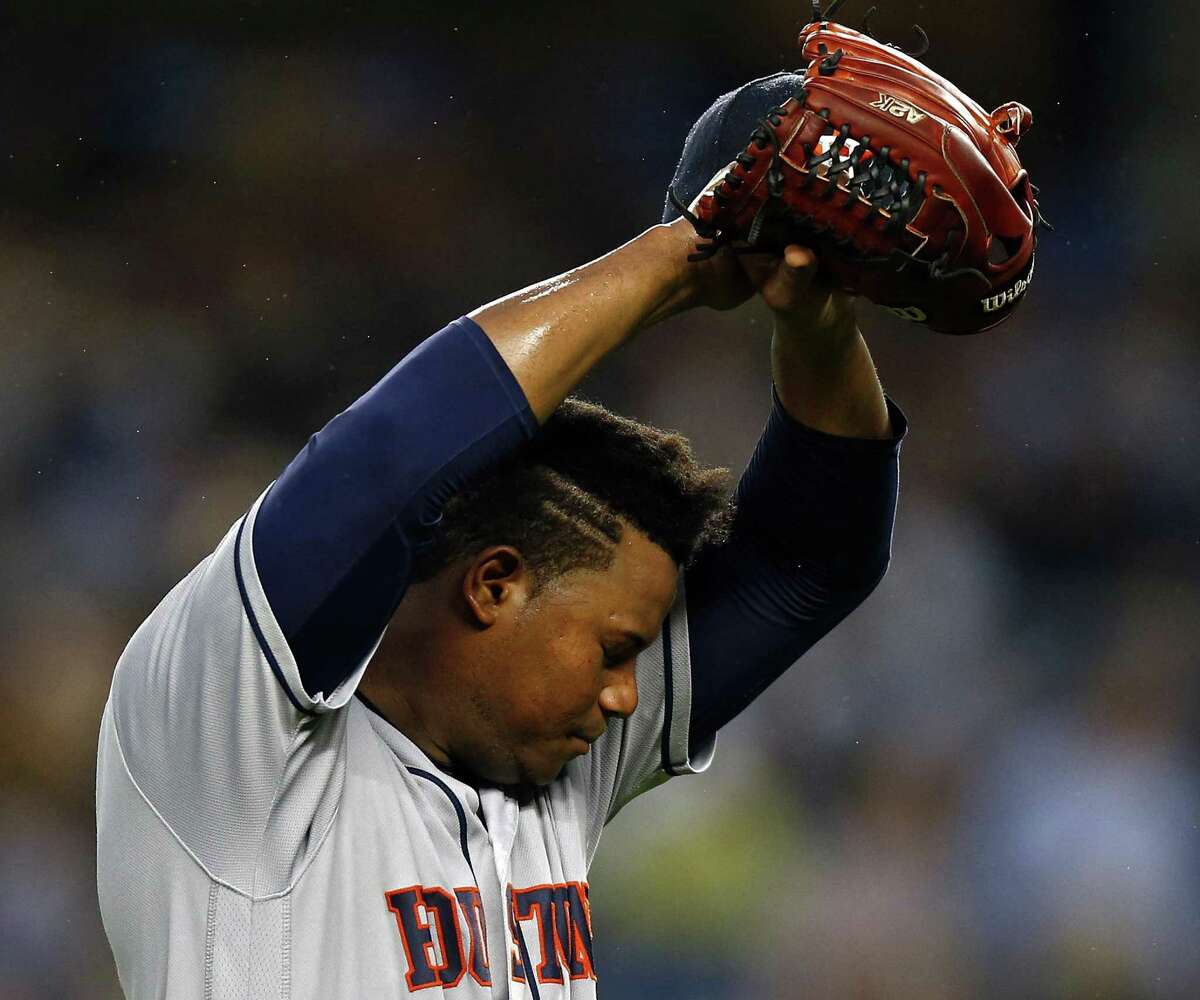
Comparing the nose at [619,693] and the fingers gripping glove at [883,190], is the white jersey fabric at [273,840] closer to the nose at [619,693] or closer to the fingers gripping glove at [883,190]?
the nose at [619,693]

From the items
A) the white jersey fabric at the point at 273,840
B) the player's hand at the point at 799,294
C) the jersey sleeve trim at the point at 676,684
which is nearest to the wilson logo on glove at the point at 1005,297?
the player's hand at the point at 799,294

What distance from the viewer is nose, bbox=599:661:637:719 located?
1.38 m

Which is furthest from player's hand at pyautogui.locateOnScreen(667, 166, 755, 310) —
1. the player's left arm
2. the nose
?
the nose

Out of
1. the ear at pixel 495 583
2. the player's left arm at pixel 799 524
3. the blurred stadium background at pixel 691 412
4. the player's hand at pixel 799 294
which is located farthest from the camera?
the blurred stadium background at pixel 691 412

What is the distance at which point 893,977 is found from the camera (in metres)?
3.23

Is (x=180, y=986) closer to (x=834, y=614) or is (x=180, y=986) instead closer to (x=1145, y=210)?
(x=834, y=614)

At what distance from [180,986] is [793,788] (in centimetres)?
235

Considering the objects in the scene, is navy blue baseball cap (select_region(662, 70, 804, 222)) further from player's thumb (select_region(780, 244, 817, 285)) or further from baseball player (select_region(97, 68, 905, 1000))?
player's thumb (select_region(780, 244, 817, 285))

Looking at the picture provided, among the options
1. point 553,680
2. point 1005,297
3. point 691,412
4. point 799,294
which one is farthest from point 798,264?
point 691,412

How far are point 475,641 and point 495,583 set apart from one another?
5 centimetres

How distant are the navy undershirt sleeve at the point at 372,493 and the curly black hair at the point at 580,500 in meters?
0.16

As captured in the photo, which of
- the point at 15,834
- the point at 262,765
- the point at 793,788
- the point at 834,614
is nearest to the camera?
the point at 262,765

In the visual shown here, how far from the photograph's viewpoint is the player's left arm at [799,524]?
4.81ft

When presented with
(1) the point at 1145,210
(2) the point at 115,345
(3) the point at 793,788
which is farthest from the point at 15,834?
(1) the point at 1145,210
